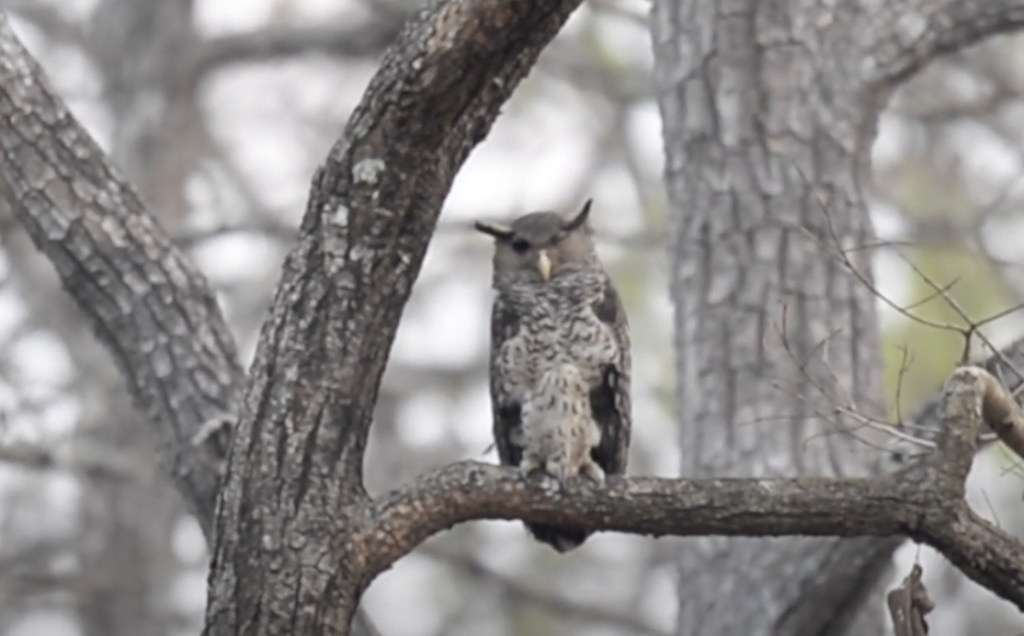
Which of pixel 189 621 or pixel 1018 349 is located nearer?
pixel 1018 349

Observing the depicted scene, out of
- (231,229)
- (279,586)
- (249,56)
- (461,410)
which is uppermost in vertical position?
(249,56)

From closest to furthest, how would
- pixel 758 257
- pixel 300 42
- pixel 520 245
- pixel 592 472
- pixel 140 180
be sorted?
pixel 592 472 → pixel 520 245 → pixel 758 257 → pixel 300 42 → pixel 140 180

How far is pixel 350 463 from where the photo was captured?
Answer: 3904mm

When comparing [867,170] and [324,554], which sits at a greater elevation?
[867,170]

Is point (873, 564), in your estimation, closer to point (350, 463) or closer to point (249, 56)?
point (350, 463)

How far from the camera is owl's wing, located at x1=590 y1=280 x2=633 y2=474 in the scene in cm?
480

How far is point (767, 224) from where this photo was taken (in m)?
5.97

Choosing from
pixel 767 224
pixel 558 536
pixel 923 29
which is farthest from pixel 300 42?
pixel 558 536

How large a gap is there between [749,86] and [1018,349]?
1.67 metres

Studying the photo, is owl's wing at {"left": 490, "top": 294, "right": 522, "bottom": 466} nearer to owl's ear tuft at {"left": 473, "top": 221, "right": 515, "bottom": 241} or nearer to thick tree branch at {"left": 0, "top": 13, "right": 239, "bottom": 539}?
owl's ear tuft at {"left": 473, "top": 221, "right": 515, "bottom": 241}

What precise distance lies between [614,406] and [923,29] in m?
1.89

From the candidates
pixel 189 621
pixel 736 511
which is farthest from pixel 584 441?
pixel 189 621

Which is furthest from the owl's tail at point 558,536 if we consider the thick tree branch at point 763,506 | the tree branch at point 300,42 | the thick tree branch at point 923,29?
the tree branch at point 300,42

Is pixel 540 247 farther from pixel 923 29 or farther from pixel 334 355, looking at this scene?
pixel 923 29
